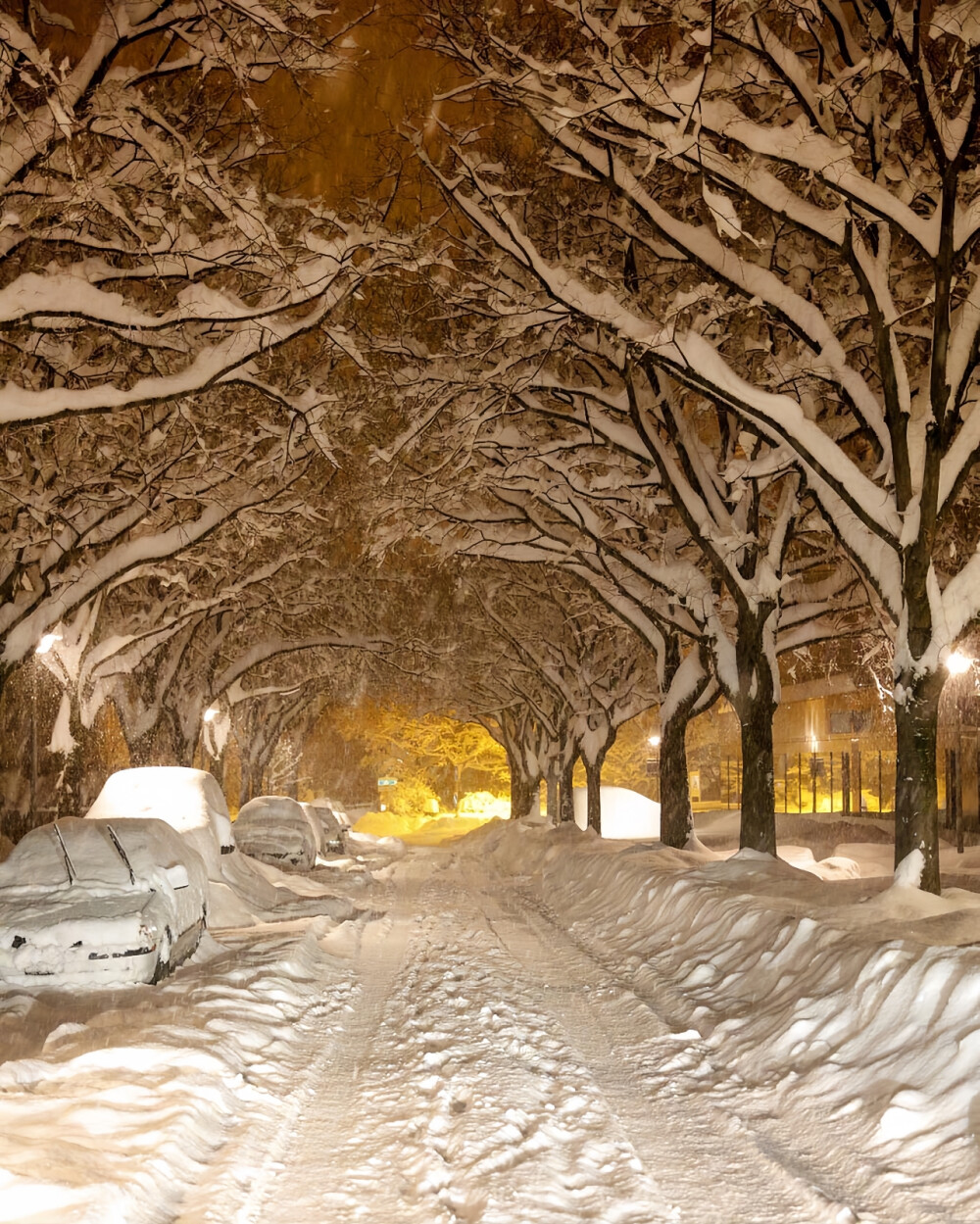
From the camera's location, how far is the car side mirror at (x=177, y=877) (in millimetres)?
9594

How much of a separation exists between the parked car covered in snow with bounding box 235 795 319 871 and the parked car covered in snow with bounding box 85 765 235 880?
797 cm

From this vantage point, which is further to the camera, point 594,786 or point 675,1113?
point 594,786

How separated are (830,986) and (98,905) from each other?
6236mm

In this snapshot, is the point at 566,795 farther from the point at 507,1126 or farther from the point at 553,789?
the point at 507,1126

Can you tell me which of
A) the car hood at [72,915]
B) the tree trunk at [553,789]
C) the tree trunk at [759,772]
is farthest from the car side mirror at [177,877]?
the tree trunk at [553,789]

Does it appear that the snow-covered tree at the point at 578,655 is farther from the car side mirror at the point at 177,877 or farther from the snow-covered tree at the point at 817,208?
the car side mirror at the point at 177,877

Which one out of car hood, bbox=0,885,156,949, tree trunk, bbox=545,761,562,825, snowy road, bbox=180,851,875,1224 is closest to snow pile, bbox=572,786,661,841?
tree trunk, bbox=545,761,562,825

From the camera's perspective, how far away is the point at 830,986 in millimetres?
6480

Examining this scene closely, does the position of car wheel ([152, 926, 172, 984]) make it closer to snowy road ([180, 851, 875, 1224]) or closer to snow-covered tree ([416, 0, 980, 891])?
snowy road ([180, 851, 875, 1224])

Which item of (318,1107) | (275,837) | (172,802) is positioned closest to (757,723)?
(172,802)

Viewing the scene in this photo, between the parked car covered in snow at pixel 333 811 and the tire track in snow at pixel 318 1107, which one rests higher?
the tire track in snow at pixel 318 1107

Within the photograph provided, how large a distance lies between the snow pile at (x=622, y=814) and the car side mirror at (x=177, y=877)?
2564 centimetres

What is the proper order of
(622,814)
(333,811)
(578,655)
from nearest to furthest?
(578,655), (333,811), (622,814)

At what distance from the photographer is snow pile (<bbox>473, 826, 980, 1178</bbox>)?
4777 millimetres
